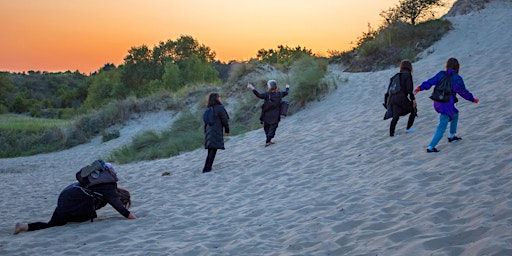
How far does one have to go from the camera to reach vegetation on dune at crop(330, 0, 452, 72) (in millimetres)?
23719

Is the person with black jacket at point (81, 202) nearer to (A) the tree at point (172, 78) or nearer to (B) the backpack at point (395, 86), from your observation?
(B) the backpack at point (395, 86)

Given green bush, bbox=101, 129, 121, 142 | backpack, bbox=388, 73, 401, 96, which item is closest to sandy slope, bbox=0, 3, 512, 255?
backpack, bbox=388, 73, 401, 96

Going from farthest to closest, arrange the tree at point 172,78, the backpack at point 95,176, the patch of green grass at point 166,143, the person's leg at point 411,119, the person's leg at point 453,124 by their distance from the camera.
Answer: the tree at point 172,78 < the patch of green grass at point 166,143 < the person's leg at point 411,119 < the person's leg at point 453,124 < the backpack at point 95,176

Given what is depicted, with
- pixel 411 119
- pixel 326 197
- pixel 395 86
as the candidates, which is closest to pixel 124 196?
pixel 326 197

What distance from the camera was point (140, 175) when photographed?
13.0 meters

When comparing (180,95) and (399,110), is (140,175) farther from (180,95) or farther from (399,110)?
(180,95)

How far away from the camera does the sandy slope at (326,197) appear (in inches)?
209

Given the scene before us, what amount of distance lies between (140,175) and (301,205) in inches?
263

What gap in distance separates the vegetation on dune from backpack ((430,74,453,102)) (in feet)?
47.4

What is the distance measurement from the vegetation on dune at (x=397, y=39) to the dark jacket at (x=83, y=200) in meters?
17.7

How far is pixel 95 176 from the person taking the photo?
24.3 ft

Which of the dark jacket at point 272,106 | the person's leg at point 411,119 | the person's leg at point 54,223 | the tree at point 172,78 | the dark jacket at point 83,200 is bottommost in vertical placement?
the person's leg at point 411,119

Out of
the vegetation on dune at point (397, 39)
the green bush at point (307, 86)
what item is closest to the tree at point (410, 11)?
the vegetation on dune at point (397, 39)

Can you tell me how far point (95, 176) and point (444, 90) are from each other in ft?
18.6
